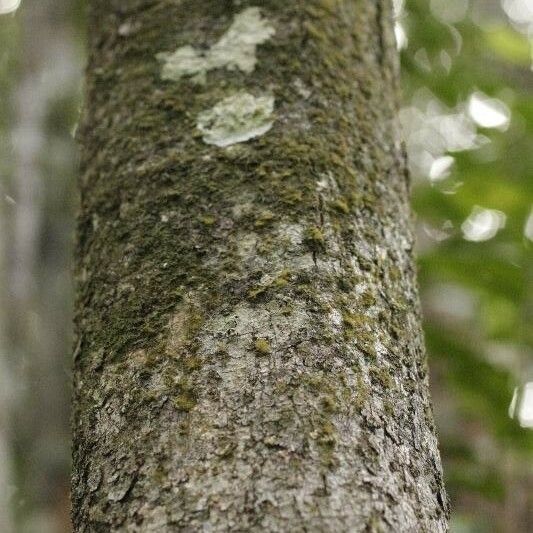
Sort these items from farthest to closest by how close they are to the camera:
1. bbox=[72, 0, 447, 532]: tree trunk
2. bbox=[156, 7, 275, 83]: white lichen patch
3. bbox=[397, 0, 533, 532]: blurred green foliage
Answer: bbox=[397, 0, 533, 532]: blurred green foliage, bbox=[156, 7, 275, 83]: white lichen patch, bbox=[72, 0, 447, 532]: tree trunk

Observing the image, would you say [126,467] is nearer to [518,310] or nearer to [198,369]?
[198,369]

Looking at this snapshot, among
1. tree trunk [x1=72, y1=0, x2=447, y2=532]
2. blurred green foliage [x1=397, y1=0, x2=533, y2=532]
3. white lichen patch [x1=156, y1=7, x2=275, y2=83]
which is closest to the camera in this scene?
tree trunk [x1=72, y1=0, x2=447, y2=532]

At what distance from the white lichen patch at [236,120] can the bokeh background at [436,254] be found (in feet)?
3.08

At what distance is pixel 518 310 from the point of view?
111 inches

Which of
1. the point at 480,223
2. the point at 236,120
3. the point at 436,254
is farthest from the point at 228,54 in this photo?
the point at 480,223

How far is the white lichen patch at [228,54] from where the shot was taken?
1409 mm

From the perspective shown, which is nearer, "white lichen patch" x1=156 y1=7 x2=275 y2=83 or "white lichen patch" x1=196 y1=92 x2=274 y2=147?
"white lichen patch" x1=196 y1=92 x2=274 y2=147

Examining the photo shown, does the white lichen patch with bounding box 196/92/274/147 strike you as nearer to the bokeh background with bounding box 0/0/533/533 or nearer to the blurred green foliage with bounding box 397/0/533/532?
the bokeh background with bounding box 0/0/533/533

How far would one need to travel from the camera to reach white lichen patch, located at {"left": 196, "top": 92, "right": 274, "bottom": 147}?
1303 mm

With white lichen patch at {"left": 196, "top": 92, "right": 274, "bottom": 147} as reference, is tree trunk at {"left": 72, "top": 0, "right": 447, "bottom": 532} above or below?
below

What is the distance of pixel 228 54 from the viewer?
4.66 feet

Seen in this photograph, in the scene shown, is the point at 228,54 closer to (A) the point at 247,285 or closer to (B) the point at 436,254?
(A) the point at 247,285

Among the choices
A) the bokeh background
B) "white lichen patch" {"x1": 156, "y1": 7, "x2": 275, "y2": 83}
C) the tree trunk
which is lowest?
the bokeh background

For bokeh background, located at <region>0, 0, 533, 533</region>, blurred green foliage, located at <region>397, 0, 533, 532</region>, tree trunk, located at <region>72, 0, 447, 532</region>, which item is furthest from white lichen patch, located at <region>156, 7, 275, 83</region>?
blurred green foliage, located at <region>397, 0, 533, 532</region>
